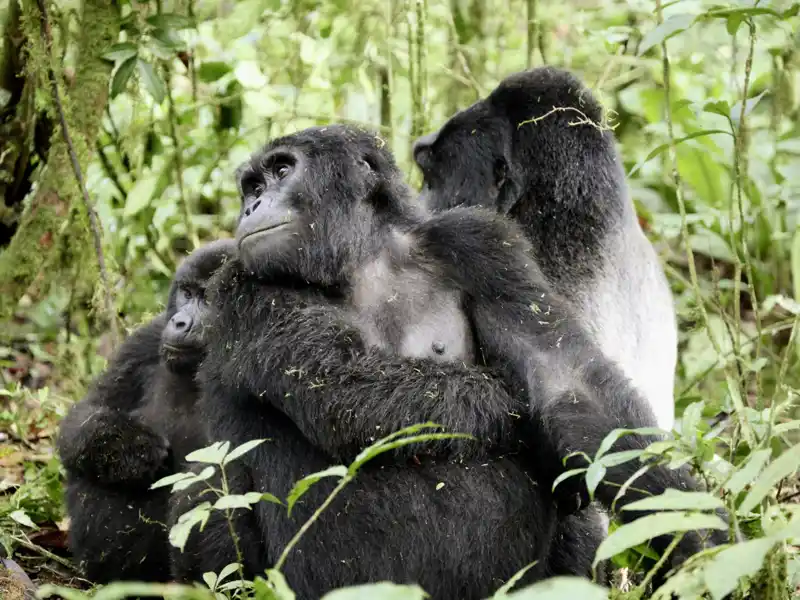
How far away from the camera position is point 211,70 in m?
5.57

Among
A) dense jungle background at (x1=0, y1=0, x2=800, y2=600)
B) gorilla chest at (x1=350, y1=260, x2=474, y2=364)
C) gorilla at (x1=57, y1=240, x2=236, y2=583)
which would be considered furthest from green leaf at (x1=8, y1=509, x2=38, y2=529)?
gorilla chest at (x1=350, y1=260, x2=474, y2=364)

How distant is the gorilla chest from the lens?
3049mm

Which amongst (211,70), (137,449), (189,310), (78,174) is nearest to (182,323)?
(189,310)

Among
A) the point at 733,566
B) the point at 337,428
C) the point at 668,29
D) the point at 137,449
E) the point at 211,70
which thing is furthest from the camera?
the point at 211,70

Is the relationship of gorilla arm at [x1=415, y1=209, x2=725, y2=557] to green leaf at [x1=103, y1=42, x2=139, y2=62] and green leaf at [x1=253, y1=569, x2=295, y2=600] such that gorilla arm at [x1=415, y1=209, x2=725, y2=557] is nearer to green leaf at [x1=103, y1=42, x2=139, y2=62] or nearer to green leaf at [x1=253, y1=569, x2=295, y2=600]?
green leaf at [x1=253, y1=569, x2=295, y2=600]

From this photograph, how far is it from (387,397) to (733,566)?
123 centimetres

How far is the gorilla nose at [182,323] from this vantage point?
3666 mm

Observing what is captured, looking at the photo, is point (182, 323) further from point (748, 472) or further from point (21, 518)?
point (748, 472)

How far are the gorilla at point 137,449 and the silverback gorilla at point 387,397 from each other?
0.42 metres

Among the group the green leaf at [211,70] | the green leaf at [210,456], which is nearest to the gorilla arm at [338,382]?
the green leaf at [210,456]

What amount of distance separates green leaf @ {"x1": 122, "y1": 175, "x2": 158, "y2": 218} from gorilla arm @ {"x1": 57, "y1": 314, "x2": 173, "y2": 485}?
134 cm

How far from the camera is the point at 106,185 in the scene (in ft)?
18.9

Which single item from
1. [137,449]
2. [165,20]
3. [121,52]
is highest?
[165,20]

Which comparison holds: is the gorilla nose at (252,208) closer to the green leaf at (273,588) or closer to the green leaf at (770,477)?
the green leaf at (273,588)
